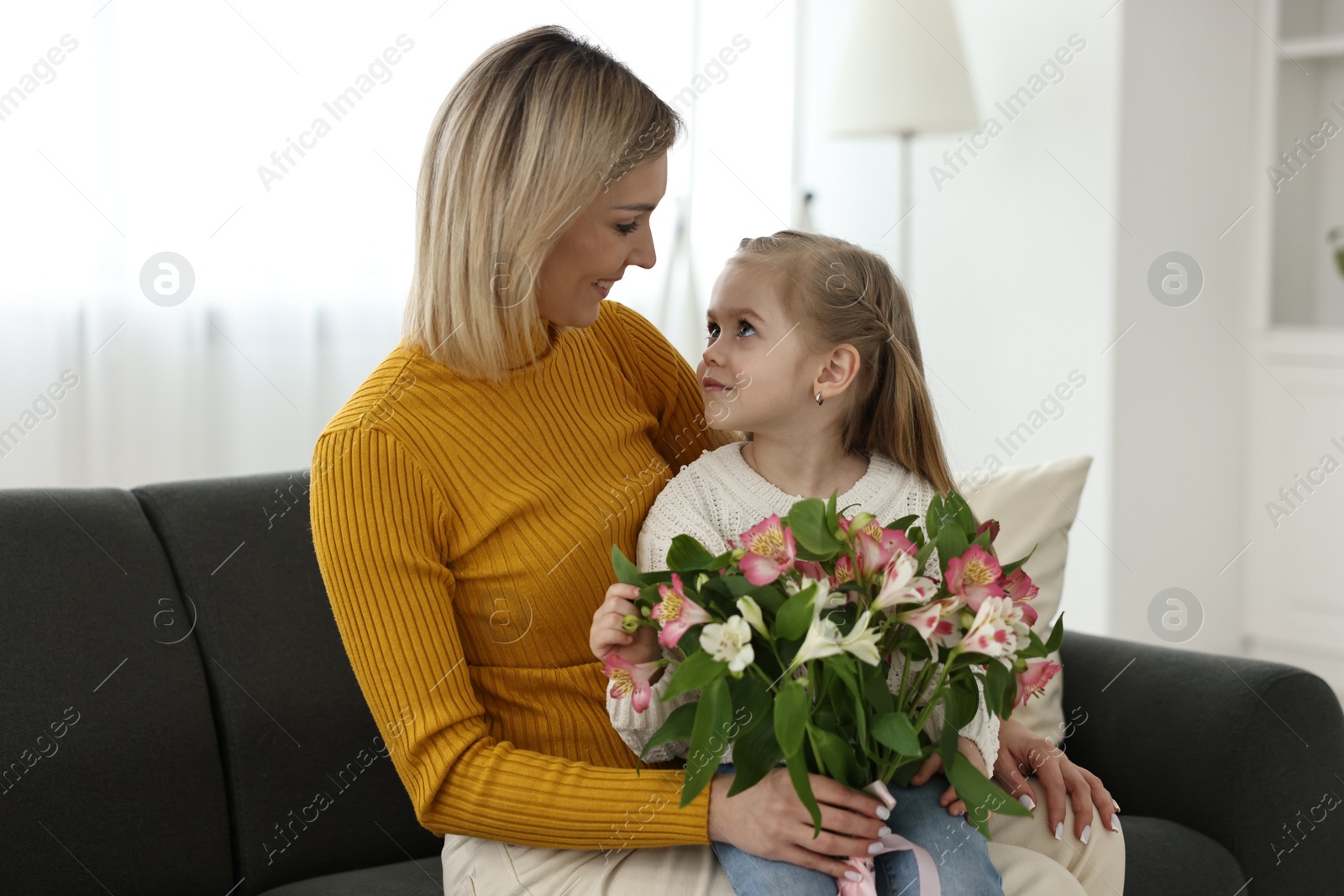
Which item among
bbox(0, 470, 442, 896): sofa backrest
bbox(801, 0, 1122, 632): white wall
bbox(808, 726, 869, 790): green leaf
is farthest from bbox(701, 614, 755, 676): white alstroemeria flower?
bbox(801, 0, 1122, 632): white wall

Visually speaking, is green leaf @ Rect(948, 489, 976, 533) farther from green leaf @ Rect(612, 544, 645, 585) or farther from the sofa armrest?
the sofa armrest

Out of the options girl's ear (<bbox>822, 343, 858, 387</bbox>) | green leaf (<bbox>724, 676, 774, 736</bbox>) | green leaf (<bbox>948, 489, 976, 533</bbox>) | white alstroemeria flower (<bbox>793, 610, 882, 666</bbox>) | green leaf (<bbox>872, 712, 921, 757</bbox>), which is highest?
girl's ear (<bbox>822, 343, 858, 387</bbox>)

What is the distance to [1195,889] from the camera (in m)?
1.61

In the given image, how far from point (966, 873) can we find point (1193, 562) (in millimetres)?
2606

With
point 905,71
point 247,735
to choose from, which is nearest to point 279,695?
point 247,735

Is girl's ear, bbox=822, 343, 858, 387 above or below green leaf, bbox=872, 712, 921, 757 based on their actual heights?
above

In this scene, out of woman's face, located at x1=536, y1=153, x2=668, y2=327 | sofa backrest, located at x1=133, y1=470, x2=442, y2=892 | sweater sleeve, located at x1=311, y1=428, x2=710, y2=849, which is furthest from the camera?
sofa backrest, located at x1=133, y1=470, x2=442, y2=892

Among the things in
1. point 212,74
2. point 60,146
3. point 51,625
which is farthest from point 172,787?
point 212,74

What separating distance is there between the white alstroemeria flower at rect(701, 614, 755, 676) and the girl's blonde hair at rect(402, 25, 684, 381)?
0.50m

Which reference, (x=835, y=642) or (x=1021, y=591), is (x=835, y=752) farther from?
(x=1021, y=591)

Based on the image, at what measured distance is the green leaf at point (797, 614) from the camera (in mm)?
1051

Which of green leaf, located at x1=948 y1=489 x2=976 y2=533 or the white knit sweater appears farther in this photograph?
the white knit sweater

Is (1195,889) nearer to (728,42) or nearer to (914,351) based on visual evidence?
(914,351)

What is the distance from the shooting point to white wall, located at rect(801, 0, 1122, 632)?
326 cm
